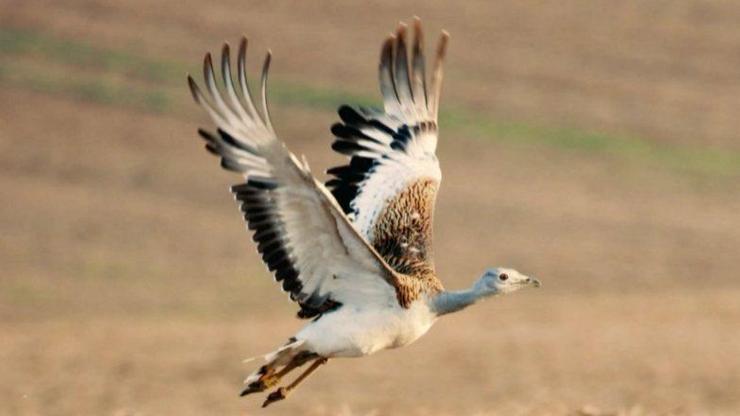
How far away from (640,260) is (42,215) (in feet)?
25.8

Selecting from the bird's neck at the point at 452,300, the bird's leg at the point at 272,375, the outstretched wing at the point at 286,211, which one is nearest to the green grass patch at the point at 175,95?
the bird's leg at the point at 272,375

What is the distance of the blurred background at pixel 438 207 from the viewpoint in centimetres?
1452

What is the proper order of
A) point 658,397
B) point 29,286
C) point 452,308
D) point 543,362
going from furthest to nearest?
1. point 29,286
2. point 543,362
3. point 658,397
4. point 452,308

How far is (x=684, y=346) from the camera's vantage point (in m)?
16.0

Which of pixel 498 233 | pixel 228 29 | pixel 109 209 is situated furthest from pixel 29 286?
pixel 228 29

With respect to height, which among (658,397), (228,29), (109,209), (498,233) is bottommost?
(658,397)

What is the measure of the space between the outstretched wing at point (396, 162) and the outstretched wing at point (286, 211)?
642 millimetres

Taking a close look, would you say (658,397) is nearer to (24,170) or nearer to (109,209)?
(109,209)

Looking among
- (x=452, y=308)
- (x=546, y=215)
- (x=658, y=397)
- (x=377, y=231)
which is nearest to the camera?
(x=452, y=308)

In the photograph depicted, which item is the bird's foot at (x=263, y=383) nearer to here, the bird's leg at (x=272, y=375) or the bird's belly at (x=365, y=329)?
the bird's leg at (x=272, y=375)

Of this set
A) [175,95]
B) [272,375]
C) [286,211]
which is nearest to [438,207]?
[175,95]

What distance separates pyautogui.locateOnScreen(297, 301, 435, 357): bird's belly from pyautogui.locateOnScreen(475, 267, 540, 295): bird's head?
0.33m

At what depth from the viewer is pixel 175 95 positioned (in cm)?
2708

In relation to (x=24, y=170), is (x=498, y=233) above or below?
below
